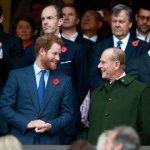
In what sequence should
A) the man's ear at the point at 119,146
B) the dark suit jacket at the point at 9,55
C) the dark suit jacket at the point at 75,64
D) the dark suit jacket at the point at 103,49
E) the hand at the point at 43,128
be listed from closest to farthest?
the man's ear at the point at 119,146 < the hand at the point at 43,128 < the dark suit jacket at the point at 9,55 < the dark suit jacket at the point at 103,49 < the dark suit jacket at the point at 75,64

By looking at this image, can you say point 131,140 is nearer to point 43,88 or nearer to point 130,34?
point 43,88

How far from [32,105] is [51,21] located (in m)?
1.34

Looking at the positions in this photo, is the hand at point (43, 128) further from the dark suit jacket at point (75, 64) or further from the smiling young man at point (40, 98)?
the dark suit jacket at point (75, 64)

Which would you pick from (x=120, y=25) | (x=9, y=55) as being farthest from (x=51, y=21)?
(x=120, y=25)

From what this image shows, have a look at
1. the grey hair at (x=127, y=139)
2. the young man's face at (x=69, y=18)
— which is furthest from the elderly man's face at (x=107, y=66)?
the grey hair at (x=127, y=139)

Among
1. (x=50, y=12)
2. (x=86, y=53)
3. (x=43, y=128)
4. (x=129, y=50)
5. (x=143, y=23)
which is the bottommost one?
(x=43, y=128)

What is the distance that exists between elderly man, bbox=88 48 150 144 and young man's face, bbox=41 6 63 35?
1017mm

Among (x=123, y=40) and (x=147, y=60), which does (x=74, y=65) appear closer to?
(x=123, y=40)

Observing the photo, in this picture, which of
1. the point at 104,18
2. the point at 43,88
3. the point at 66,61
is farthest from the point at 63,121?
the point at 104,18

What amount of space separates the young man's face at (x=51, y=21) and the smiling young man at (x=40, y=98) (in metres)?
0.77

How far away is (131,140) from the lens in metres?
6.99

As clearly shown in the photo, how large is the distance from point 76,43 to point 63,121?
138 centimetres

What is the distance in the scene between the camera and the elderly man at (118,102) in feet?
31.0

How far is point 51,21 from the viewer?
10461mm
